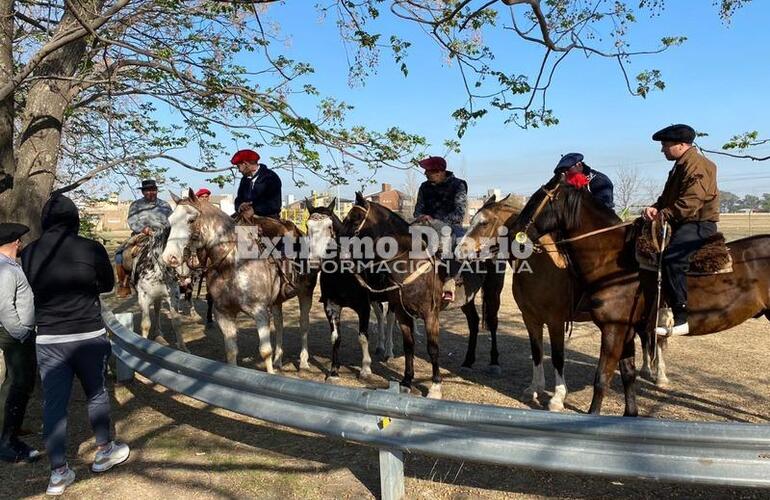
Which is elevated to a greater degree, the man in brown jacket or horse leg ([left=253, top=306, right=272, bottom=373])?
the man in brown jacket

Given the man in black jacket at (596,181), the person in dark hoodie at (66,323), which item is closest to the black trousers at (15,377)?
the person in dark hoodie at (66,323)

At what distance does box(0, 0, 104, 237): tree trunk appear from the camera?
20.6 feet

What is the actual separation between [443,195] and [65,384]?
16.8ft

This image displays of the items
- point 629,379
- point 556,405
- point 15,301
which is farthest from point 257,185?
point 629,379

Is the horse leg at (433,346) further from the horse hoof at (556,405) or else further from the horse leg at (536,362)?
the horse hoof at (556,405)

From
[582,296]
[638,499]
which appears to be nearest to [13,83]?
[582,296]

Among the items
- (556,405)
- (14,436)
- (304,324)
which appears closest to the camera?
(14,436)

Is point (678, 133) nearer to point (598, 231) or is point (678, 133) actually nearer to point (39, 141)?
point (598, 231)

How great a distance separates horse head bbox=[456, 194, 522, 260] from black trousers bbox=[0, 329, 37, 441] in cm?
450

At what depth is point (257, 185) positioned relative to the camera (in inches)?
301

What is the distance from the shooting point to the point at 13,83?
4992 mm

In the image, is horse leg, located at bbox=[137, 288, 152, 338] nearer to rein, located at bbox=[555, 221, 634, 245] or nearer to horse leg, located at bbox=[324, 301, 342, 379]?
horse leg, located at bbox=[324, 301, 342, 379]

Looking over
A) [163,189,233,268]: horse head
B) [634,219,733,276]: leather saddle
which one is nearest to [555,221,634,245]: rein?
[634,219,733,276]: leather saddle

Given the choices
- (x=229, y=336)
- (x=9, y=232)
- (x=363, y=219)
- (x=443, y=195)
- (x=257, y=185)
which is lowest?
(x=229, y=336)
